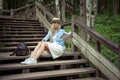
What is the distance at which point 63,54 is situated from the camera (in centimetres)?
628

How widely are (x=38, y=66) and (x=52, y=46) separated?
0.86m

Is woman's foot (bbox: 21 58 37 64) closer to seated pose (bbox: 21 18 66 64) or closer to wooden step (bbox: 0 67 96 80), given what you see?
seated pose (bbox: 21 18 66 64)

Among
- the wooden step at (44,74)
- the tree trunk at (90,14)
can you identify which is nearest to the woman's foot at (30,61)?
the wooden step at (44,74)

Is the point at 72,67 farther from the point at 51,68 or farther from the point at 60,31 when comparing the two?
the point at 60,31

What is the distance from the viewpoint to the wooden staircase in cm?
520

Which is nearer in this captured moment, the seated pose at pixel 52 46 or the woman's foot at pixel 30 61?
the woman's foot at pixel 30 61

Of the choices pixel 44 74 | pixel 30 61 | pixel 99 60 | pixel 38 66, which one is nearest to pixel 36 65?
pixel 38 66

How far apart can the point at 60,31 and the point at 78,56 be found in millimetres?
977

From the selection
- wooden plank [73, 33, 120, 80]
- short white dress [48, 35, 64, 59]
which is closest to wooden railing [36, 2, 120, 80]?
wooden plank [73, 33, 120, 80]

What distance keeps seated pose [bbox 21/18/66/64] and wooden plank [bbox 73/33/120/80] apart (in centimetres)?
55

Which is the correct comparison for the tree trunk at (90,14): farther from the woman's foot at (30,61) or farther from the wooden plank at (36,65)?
the woman's foot at (30,61)

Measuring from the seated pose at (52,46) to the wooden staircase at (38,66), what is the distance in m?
0.18

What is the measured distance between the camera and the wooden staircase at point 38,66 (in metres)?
5.20

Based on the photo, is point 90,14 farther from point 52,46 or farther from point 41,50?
point 41,50
